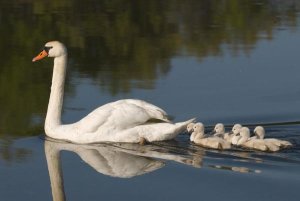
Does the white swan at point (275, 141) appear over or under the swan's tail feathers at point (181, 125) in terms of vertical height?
under

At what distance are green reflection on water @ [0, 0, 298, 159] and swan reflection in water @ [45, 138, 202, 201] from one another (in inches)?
40.5

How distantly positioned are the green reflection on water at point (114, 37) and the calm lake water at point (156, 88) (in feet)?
0.09

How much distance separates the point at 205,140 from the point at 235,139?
0.33 metres

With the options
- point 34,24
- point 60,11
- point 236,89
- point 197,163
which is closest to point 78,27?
point 34,24

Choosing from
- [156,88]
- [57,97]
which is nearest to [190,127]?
[57,97]

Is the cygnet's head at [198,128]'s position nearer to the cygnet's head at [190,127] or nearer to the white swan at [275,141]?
the cygnet's head at [190,127]

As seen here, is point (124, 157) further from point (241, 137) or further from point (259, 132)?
point (259, 132)

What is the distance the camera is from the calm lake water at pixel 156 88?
34.7ft

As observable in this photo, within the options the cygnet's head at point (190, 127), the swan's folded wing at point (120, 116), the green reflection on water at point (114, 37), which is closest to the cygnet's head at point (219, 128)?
the cygnet's head at point (190, 127)

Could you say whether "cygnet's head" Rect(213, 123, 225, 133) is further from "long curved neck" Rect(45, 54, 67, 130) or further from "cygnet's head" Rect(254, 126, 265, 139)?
"long curved neck" Rect(45, 54, 67, 130)

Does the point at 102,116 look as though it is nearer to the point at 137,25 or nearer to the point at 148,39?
the point at 148,39

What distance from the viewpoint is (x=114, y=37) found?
20469mm

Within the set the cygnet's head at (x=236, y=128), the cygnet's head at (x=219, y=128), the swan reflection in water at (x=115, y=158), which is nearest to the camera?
the swan reflection in water at (x=115, y=158)

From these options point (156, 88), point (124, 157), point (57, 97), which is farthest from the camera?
point (156, 88)
